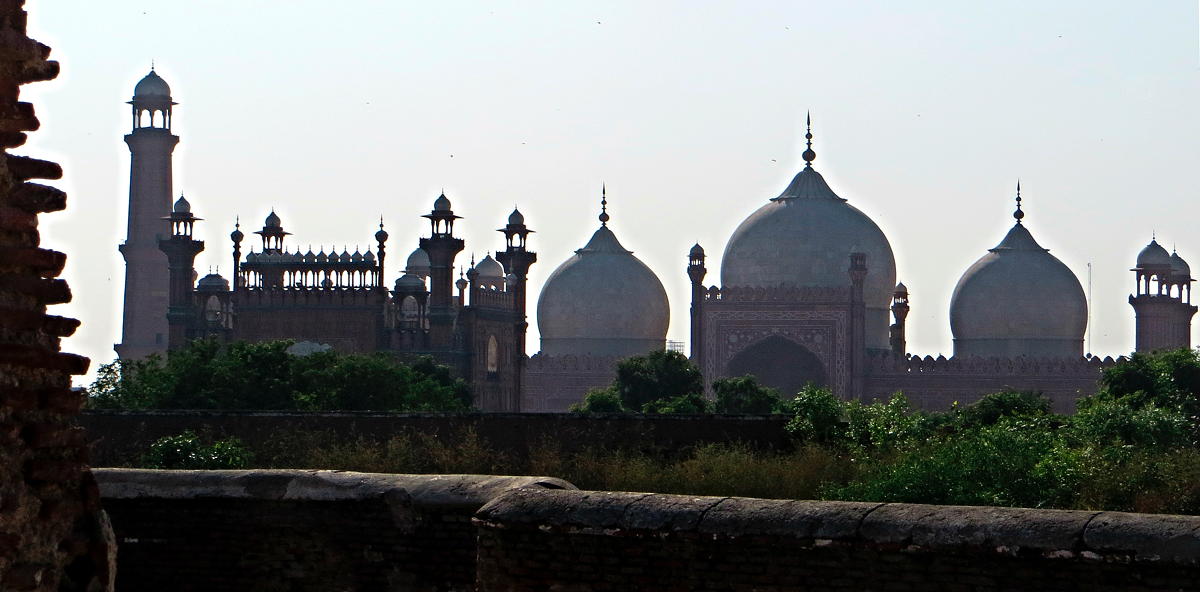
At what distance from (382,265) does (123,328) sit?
280 inches

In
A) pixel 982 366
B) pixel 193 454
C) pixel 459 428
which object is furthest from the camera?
pixel 982 366

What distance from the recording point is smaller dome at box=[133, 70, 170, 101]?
40.1m

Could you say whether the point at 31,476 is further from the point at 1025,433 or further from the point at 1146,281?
the point at 1146,281

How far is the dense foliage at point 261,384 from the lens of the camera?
23172mm

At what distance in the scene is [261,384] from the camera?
23328 millimetres

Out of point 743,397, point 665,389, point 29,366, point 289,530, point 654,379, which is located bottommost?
point 289,530

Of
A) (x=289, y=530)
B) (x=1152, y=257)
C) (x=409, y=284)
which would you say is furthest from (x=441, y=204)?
(x=289, y=530)

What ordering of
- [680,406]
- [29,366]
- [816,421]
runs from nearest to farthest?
[29,366] < [816,421] < [680,406]

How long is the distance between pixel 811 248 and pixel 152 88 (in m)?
13.7

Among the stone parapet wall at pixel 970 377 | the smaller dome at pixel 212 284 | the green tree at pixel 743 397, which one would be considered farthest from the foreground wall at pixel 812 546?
the stone parapet wall at pixel 970 377

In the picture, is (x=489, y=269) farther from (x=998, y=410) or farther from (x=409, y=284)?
(x=998, y=410)

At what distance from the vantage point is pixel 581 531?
16.3 ft

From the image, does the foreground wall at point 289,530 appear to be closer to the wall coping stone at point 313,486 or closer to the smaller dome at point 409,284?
the wall coping stone at point 313,486

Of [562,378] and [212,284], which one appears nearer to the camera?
[212,284]
